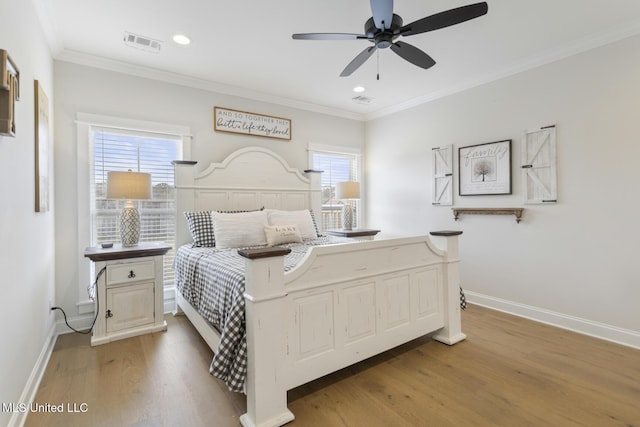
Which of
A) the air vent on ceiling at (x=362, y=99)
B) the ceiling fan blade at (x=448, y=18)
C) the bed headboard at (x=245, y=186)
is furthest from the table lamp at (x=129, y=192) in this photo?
the air vent on ceiling at (x=362, y=99)

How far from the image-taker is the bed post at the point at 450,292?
2.63 m

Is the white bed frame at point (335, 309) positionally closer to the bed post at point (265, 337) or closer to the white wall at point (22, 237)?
the bed post at point (265, 337)

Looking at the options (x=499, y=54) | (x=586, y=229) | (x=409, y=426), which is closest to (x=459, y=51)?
(x=499, y=54)

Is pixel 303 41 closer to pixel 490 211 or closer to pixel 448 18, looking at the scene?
pixel 448 18

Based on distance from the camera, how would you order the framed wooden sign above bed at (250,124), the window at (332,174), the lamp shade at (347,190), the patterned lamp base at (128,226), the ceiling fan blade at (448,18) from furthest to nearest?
the window at (332,174) < the lamp shade at (347,190) < the framed wooden sign above bed at (250,124) < the patterned lamp base at (128,226) < the ceiling fan blade at (448,18)

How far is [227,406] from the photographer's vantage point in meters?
1.83

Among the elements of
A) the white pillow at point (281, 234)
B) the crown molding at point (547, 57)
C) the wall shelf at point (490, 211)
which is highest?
the crown molding at point (547, 57)

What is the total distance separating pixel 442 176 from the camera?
403 centimetres

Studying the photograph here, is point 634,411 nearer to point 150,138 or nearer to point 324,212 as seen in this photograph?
point 324,212

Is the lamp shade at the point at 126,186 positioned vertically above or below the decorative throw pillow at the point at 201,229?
above

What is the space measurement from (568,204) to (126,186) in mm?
4149

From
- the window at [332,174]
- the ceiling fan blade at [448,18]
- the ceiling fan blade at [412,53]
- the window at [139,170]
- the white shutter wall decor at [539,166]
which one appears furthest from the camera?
the window at [332,174]

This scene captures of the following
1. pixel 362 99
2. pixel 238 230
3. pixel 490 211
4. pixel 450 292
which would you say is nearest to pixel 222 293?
pixel 238 230

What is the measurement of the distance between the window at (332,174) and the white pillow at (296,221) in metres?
1.20
